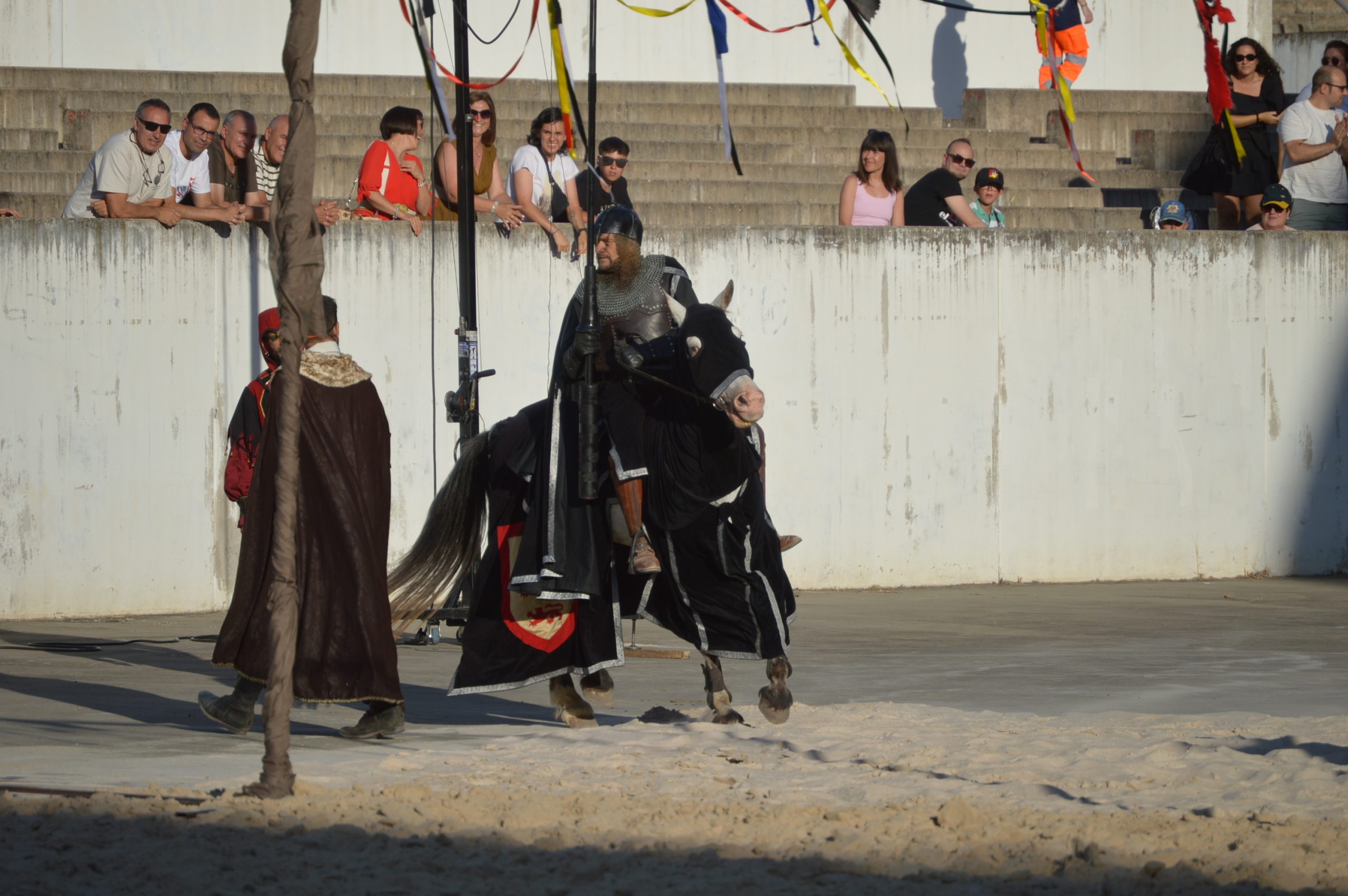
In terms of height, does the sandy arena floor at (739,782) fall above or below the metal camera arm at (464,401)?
below

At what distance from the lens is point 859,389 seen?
1169 cm

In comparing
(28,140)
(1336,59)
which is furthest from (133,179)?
(1336,59)

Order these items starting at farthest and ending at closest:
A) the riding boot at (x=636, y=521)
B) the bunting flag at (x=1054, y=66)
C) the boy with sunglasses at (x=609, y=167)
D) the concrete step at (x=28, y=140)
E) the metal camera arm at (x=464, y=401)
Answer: the concrete step at (x=28, y=140), the boy with sunglasses at (x=609, y=167), the metal camera arm at (x=464, y=401), the bunting flag at (x=1054, y=66), the riding boot at (x=636, y=521)

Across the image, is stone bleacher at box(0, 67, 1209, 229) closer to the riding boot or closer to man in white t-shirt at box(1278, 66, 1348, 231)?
man in white t-shirt at box(1278, 66, 1348, 231)

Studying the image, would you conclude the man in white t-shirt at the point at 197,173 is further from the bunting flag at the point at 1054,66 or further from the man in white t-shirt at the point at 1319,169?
the man in white t-shirt at the point at 1319,169

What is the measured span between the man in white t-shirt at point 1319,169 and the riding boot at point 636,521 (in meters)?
8.60

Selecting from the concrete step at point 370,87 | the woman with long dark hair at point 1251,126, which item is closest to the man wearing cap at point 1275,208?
the woman with long dark hair at point 1251,126

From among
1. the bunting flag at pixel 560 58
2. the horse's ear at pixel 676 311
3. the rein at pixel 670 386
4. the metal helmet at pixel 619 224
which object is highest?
the bunting flag at pixel 560 58

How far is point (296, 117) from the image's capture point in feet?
16.1

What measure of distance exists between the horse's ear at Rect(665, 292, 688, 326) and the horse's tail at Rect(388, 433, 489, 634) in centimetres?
106

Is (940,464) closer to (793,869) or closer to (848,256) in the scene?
(848,256)

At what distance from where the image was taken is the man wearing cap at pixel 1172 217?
13.0m

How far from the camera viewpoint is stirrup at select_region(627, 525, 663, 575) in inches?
244

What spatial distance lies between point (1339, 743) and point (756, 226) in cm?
642
